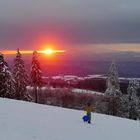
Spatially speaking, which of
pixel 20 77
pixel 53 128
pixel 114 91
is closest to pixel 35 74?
pixel 20 77

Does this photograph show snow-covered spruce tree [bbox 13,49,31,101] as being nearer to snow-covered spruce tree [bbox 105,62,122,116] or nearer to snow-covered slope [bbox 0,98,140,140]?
snow-covered spruce tree [bbox 105,62,122,116]

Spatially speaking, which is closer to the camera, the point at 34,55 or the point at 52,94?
the point at 34,55

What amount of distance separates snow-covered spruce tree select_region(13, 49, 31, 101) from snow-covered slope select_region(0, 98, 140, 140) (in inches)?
1312

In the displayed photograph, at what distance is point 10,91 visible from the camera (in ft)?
189

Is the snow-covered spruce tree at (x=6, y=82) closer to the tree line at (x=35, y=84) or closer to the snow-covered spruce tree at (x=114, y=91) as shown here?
the tree line at (x=35, y=84)

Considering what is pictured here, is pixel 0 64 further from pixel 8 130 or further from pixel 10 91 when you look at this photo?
pixel 8 130

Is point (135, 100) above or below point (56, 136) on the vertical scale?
below

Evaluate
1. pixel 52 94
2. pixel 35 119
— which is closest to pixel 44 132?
pixel 35 119

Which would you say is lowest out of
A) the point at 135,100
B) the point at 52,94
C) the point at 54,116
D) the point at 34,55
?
the point at 52,94

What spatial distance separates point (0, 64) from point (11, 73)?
10.0 ft

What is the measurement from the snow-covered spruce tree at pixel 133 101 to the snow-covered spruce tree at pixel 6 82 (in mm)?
22789

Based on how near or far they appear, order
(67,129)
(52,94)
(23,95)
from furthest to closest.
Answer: (52,94)
(23,95)
(67,129)

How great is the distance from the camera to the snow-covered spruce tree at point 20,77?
203 feet

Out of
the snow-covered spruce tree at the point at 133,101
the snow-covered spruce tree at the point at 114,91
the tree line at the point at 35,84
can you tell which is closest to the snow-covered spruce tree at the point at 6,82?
the tree line at the point at 35,84
